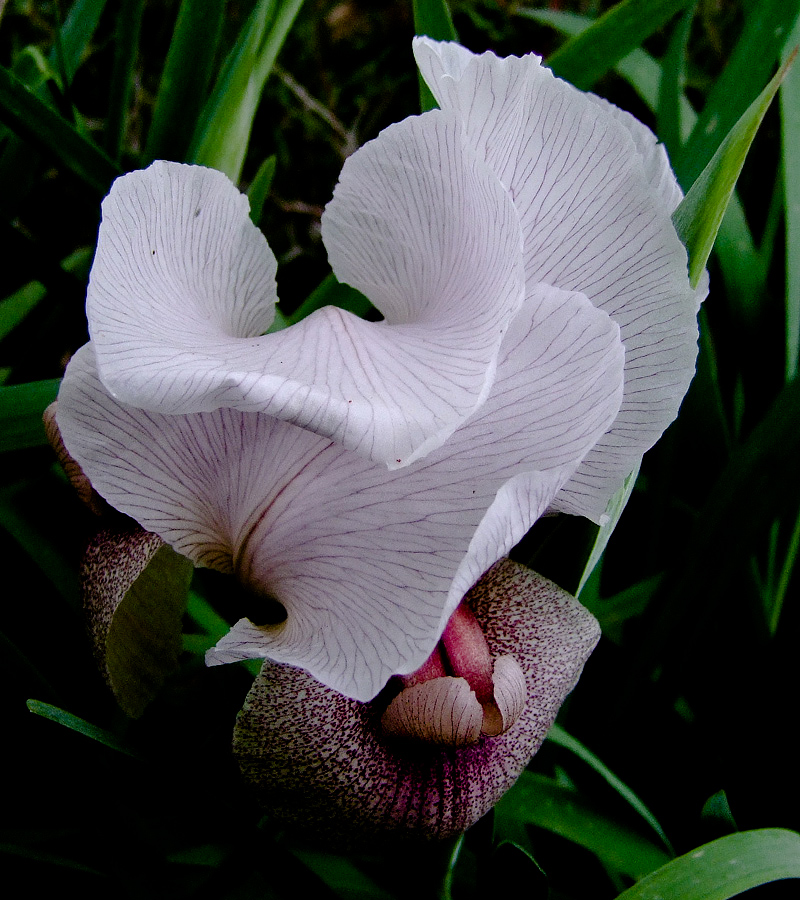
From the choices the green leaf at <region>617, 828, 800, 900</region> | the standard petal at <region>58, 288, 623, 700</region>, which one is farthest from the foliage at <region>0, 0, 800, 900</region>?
the standard petal at <region>58, 288, 623, 700</region>

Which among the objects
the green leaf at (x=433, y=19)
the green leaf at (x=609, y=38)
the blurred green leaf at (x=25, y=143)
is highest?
the blurred green leaf at (x=25, y=143)

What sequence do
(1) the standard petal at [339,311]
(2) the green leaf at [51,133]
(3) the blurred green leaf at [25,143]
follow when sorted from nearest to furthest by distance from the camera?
(1) the standard petal at [339,311] → (2) the green leaf at [51,133] → (3) the blurred green leaf at [25,143]

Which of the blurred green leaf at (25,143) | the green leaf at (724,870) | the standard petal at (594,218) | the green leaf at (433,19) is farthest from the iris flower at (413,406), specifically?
the blurred green leaf at (25,143)

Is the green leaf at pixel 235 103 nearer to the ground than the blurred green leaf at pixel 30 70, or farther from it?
nearer to the ground

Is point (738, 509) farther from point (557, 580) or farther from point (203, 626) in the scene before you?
point (203, 626)

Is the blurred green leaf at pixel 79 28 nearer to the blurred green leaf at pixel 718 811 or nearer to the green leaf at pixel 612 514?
the green leaf at pixel 612 514

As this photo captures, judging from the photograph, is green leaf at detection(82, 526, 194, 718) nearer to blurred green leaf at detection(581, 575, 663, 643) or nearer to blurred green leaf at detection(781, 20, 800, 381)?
blurred green leaf at detection(581, 575, 663, 643)

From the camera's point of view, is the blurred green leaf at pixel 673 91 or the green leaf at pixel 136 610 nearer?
the green leaf at pixel 136 610

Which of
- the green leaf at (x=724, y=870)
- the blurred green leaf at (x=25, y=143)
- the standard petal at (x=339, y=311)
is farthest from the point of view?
the blurred green leaf at (x=25, y=143)
